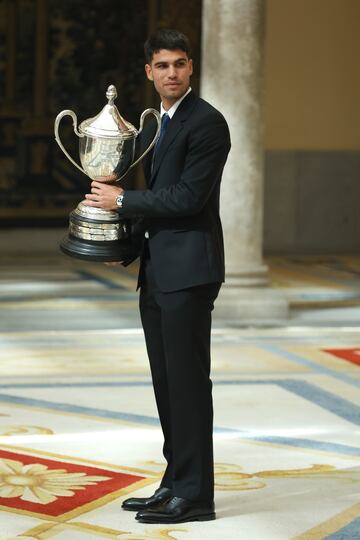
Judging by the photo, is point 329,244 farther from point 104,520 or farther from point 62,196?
point 104,520

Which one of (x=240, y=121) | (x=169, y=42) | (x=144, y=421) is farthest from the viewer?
(x=240, y=121)

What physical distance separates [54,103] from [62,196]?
984 millimetres

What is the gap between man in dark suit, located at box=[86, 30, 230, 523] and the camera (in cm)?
430

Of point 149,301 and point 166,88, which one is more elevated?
point 166,88

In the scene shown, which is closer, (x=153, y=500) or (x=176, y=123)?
(x=176, y=123)

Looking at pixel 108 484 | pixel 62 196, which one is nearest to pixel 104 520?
pixel 108 484

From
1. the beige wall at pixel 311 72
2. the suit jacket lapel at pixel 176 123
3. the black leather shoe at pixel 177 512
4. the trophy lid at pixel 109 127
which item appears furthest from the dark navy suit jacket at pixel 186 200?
the beige wall at pixel 311 72

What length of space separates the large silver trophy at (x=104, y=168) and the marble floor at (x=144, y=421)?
3.02 feet

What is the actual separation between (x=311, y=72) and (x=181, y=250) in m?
10.1

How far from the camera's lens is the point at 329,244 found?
14.4 metres

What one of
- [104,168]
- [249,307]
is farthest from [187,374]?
[249,307]

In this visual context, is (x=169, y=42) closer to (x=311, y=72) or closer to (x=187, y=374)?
(x=187, y=374)

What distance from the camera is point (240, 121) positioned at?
30.5ft

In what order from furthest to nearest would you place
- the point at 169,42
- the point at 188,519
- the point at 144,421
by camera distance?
the point at 144,421 → the point at 188,519 → the point at 169,42
